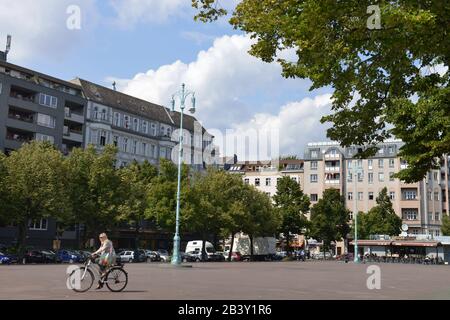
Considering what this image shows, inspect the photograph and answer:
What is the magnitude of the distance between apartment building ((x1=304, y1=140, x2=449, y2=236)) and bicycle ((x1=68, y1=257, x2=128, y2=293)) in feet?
310

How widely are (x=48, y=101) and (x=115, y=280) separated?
2163 inches

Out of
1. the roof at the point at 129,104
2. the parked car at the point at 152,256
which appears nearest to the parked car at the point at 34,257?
the parked car at the point at 152,256

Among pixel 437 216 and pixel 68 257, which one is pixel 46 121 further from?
pixel 437 216

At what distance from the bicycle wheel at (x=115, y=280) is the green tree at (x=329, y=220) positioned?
71.5 m

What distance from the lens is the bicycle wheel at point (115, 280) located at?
16609 mm

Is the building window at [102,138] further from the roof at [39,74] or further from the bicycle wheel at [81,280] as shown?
the bicycle wheel at [81,280]

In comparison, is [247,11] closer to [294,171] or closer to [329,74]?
[329,74]

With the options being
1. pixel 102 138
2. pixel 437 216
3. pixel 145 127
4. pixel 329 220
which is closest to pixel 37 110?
pixel 102 138

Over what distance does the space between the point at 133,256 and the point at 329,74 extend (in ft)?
157

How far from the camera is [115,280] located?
16.7 meters

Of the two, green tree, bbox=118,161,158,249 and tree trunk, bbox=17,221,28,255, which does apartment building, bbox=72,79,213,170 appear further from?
tree trunk, bbox=17,221,28,255

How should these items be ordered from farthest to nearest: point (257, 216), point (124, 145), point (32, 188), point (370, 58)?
point (124, 145)
point (257, 216)
point (32, 188)
point (370, 58)

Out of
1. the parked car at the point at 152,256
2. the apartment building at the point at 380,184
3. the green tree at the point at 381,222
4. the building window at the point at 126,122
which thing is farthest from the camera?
the apartment building at the point at 380,184
